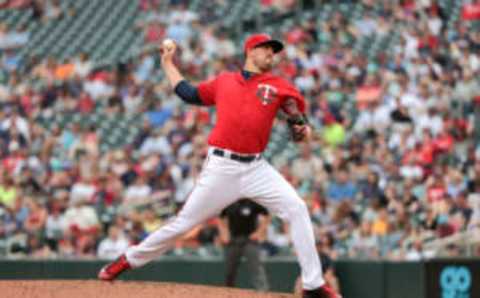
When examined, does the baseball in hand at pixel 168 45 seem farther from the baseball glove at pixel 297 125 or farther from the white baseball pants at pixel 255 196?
the baseball glove at pixel 297 125

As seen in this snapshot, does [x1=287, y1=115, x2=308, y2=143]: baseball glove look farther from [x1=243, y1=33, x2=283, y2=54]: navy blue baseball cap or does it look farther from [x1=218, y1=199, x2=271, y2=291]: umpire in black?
[x1=218, y1=199, x2=271, y2=291]: umpire in black

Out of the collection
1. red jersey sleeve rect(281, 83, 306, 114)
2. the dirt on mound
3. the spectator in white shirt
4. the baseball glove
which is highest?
red jersey sleeve rect(281, 83, 306, 114)

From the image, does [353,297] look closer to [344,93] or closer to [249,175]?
[344,93]

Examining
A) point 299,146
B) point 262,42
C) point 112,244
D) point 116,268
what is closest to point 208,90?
point 262,42

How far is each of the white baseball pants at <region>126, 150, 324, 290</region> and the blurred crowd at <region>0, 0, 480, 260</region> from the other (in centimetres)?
536

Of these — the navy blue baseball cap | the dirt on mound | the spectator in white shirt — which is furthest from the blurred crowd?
the navy blue baseball cap

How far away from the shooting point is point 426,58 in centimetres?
1791

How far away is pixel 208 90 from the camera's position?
8062mm

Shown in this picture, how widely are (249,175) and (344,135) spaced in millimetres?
9043

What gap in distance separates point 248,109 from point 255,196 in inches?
20.3

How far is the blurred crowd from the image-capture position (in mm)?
14750

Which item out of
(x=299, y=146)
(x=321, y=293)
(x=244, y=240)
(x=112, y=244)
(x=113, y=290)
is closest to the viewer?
(x=321, y=293)

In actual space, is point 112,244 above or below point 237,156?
below

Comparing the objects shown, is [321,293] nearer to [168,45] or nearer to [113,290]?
[113,290]
